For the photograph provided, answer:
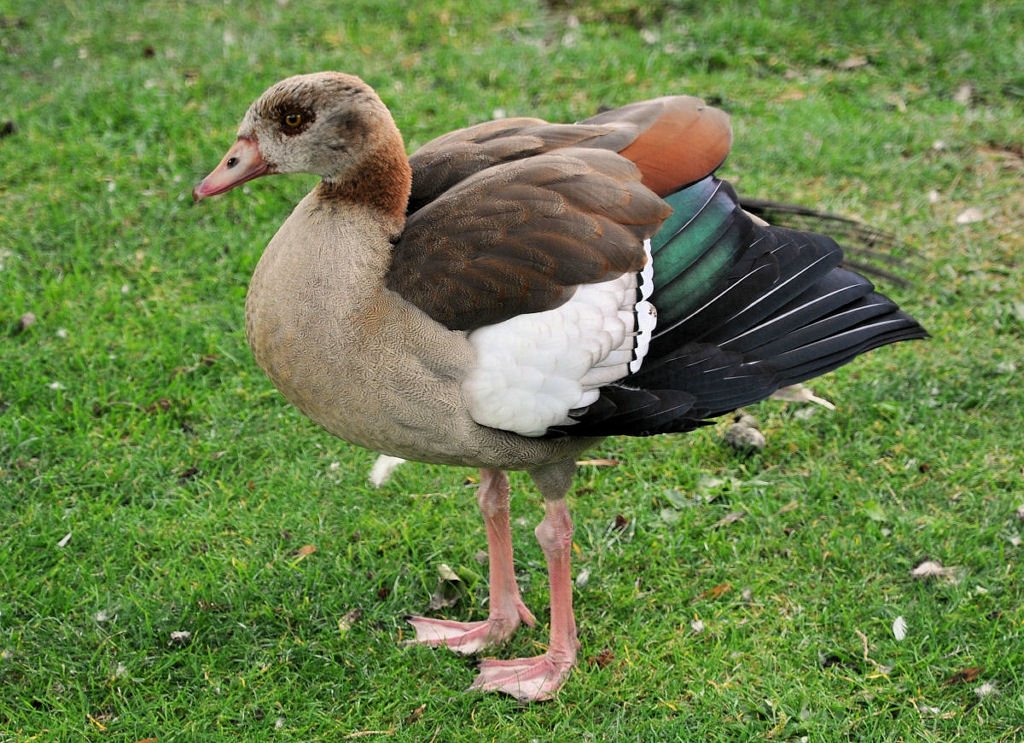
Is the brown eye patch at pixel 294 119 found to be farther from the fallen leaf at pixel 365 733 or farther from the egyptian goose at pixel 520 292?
the fallen leaf at pixel 365 733

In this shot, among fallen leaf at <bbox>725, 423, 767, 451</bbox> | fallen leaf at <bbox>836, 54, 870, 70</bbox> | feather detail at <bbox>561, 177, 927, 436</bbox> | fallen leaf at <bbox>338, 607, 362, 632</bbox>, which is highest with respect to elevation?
feather detail at <bbox>561, 177, 927, 436</bbox>

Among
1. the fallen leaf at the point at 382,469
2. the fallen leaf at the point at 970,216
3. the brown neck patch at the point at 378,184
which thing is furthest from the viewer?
the fallen leaf at the point at 970,216

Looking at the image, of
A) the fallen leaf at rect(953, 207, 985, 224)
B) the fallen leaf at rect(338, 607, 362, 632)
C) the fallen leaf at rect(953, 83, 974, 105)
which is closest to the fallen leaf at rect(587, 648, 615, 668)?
the fallen leaf at rect(338, 607, 362, 632)

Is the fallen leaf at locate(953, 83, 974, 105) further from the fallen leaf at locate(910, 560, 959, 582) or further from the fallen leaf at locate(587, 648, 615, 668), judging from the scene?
the fallen leaf at locate(587, 648, 615, 668)

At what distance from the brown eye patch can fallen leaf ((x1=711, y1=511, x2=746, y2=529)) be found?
1.99 m

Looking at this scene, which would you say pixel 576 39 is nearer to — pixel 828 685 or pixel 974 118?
pixel 974 118

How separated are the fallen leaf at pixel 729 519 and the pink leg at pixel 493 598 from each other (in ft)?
2.60

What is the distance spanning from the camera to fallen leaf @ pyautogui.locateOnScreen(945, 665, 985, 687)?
3.47 metres

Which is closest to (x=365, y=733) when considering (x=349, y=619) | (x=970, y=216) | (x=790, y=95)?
(x=349, y=619)

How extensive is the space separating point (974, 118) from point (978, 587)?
3275mm

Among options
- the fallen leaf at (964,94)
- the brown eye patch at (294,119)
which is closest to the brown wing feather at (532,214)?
the brown eye patch at (294,119)

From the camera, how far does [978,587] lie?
3.75 meters

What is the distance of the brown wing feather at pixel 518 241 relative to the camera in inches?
119

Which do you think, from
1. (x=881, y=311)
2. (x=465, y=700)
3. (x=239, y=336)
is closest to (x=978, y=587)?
(x=881, y=311)
